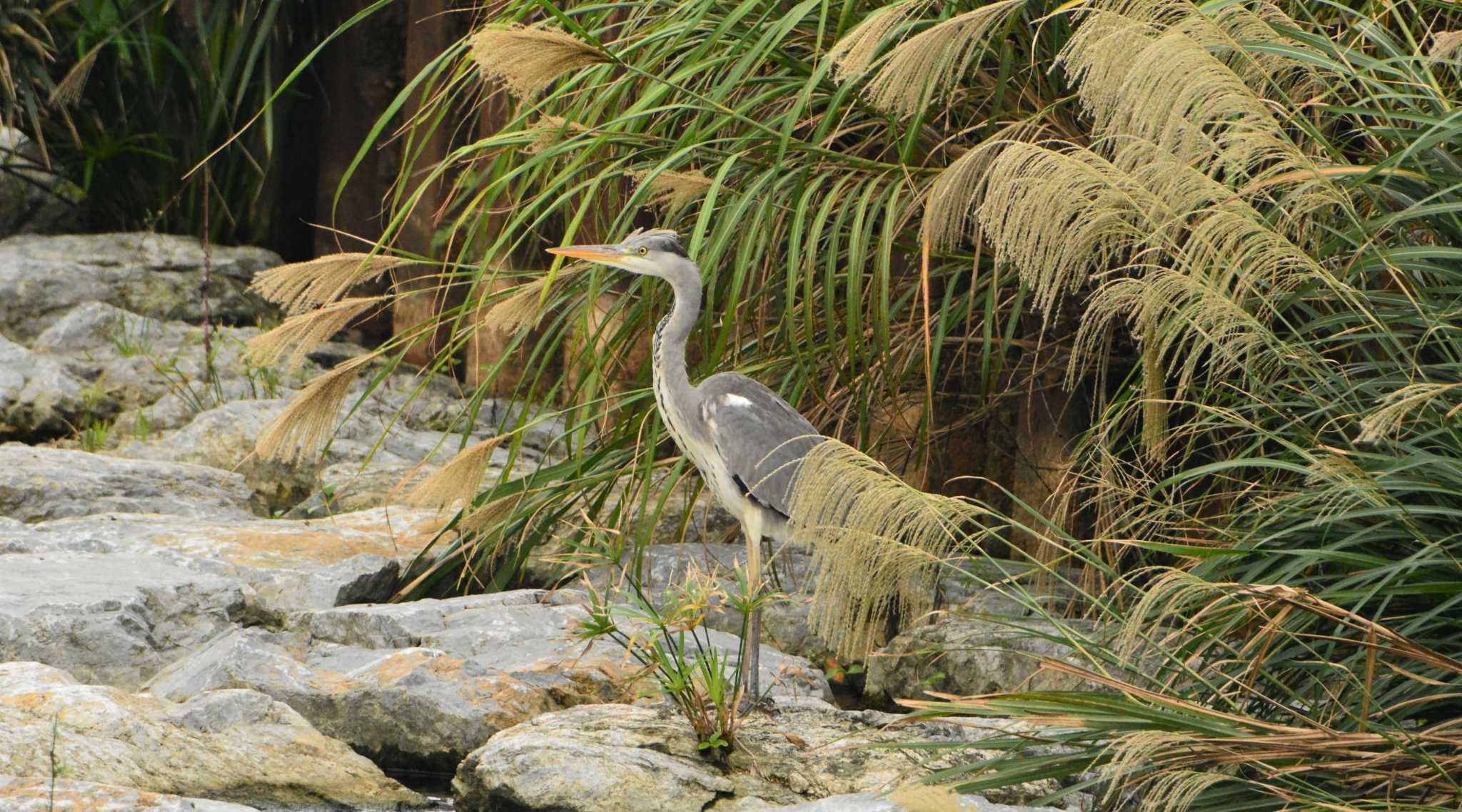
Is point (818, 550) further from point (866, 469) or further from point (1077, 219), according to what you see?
point (1077, 219)

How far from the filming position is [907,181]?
3342 mm

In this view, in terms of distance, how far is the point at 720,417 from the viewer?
3.32 metres

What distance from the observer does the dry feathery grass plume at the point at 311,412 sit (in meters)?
3.33

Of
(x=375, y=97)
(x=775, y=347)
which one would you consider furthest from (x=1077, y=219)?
(x=375, y=97)

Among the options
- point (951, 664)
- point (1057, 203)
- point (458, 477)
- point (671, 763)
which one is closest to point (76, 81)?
point (458, 477)

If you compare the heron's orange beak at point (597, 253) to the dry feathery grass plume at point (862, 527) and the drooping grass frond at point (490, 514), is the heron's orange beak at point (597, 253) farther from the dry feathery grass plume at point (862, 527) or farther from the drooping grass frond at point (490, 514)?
the dry feathery grass plume at point (862, 527)

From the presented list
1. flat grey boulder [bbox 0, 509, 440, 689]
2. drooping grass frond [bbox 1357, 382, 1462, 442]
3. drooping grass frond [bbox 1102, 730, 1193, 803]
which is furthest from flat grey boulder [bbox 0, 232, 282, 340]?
drooping grass frond [bbox 1357, 382, 1462, 442]

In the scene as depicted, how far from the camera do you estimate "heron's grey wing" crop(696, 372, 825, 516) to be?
3246 mm

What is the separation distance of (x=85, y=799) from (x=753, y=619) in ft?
3.89

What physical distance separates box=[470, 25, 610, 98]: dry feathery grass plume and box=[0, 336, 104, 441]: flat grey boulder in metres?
3.04

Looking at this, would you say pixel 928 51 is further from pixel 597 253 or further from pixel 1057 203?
pixel 597 253

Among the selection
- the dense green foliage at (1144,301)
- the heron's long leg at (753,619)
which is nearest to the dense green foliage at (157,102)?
the dense green foliage at (1144,301)

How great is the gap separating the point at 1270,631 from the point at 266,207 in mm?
5363

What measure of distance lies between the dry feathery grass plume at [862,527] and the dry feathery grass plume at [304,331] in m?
1.46
